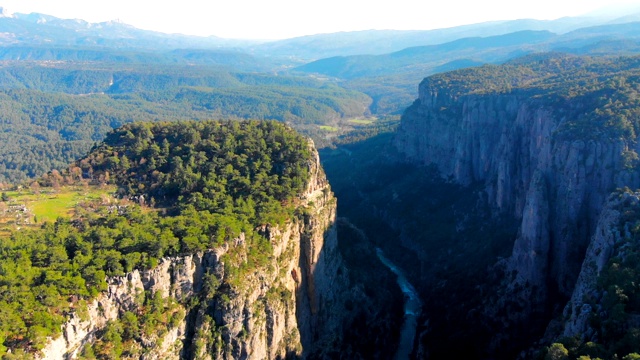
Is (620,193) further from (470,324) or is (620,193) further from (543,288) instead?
(470,324)

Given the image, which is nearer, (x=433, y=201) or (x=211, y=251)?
(x=211, y=251)

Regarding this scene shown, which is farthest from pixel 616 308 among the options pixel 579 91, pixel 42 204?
pixel 42 204

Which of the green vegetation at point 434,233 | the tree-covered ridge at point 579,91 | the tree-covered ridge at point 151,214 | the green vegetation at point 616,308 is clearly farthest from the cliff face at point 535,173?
the tree-covered ridge at point 151,214

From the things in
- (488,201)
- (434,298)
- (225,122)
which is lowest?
(434,298)

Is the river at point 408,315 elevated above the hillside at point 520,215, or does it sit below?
below

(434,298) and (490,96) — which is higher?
(490,96)

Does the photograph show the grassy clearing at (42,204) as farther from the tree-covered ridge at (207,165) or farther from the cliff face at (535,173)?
the cliff face at (535,173)

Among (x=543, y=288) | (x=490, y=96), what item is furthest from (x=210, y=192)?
(x=490, y=96)

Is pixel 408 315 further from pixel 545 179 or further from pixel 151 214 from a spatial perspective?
pixel 151 214

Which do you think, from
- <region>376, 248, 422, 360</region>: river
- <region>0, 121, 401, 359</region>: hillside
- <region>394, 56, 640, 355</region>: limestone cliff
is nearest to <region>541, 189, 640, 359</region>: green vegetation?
<region>394, 56, 640, 355</region>: limestone cliff
